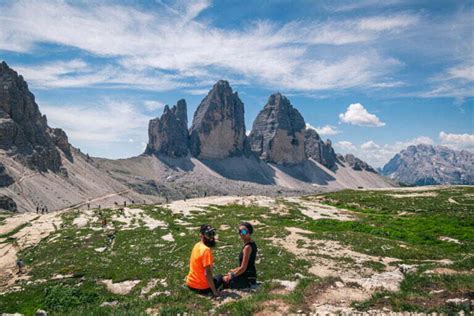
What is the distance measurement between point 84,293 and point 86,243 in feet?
60.8

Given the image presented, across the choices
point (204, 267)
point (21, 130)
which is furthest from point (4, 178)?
point (204, 267)

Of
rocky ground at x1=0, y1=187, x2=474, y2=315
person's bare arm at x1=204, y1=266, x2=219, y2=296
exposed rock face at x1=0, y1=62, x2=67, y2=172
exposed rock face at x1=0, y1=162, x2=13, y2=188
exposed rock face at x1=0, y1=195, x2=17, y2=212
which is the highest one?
exposed rock face at x1=0, y1=62, x2=67, y2=172

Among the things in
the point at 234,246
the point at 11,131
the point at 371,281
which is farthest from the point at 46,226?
the point at 11,131

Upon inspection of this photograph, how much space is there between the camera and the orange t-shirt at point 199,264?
15.3 meters

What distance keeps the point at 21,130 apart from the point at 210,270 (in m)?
196

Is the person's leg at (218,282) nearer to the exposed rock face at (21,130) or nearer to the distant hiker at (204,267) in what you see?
the distant hiker at (204,267)

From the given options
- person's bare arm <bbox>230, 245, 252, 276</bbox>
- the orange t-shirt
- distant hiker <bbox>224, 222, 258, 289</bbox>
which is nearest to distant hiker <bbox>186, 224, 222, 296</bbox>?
the orange t-shirt

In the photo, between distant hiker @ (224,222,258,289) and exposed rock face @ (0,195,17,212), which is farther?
exposed rock face @ (0,195,17,212)

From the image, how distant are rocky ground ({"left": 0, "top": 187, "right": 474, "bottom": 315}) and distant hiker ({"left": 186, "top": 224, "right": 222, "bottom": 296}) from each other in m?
0.49

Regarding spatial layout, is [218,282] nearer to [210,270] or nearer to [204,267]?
[210,270]

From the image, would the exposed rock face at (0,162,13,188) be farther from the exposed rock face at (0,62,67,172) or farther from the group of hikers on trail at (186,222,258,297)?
the group of hikers on trail at (186,222,258,297)

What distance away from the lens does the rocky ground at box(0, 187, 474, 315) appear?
14.1m

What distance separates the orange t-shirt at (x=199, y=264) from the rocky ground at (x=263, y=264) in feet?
1.83

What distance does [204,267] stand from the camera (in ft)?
50.4
